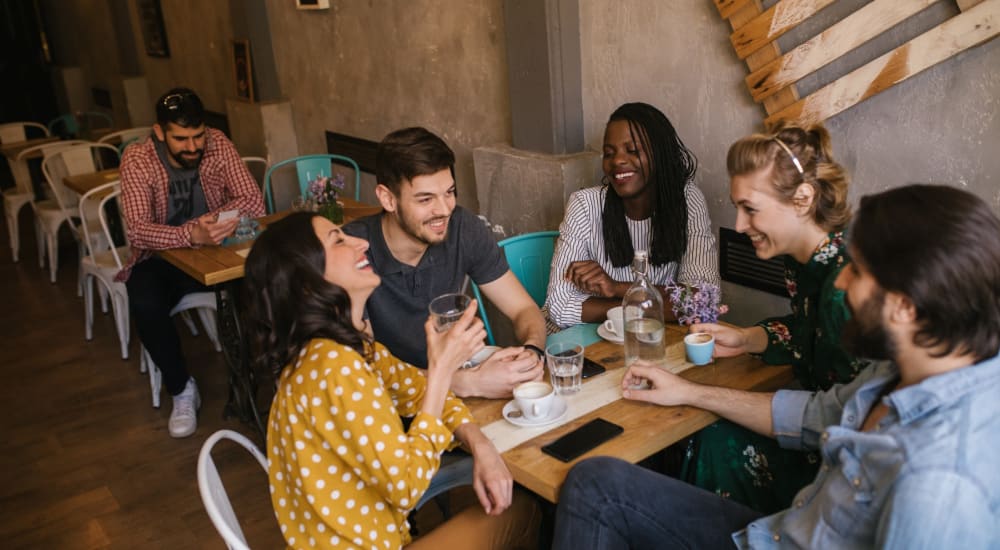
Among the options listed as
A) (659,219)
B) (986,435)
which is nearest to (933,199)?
(986,435)

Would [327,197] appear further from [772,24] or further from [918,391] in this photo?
[918,391]

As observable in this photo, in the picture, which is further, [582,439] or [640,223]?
[640,223]

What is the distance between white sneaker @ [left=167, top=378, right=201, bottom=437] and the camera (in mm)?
3801

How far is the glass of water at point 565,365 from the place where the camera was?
204 cm

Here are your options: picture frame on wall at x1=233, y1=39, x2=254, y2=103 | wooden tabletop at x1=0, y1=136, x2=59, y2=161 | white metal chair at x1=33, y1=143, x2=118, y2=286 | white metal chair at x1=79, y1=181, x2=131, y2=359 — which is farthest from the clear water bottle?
wooden tabletop at x1=0, y1=136, x2=59, y2=161

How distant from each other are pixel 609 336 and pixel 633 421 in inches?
19.7

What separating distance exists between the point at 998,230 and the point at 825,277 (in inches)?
26.3

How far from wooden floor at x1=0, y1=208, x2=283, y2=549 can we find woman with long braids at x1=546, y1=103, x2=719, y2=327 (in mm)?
1357

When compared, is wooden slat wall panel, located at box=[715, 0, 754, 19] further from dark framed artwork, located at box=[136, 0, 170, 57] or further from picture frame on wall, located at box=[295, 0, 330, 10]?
dark framed artwork, located at box=[136, 0, 170, 57]

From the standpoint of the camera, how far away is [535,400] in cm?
193

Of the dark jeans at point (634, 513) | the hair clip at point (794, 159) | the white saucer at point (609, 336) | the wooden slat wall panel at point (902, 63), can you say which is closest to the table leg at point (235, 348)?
the white saucer at point (609, 336)

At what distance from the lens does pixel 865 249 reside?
4.50 feet

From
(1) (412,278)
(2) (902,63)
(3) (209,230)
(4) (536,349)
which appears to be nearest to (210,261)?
(3) (209,230)

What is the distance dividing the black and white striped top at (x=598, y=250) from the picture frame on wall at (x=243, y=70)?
12.0ft
